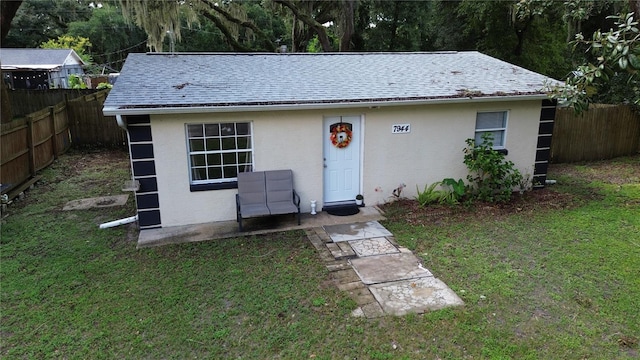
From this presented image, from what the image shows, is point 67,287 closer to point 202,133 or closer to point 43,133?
point 202,133

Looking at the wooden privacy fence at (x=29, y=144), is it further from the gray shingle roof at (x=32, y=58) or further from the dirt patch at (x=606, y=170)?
the gray shingle roof at (x=32, y=58)

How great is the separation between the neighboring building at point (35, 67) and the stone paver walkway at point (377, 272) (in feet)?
114

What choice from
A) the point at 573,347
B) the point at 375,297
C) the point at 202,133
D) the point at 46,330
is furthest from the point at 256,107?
the point at 573,347

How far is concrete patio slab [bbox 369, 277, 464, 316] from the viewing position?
5.10 metres

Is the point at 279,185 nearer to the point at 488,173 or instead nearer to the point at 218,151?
the point at 218,151

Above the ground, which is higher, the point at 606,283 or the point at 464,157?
the point at 464,157

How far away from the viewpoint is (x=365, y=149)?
335 inches

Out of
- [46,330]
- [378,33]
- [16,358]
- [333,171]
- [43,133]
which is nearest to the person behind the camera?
[16,358]

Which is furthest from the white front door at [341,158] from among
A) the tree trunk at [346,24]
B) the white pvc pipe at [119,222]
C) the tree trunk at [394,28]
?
the tree trunk at [394,28]

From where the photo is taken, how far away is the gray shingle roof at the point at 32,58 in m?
33.5

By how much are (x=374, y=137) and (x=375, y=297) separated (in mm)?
3945

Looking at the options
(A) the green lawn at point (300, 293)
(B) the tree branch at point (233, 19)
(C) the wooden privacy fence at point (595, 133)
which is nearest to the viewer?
(A) the green lawn at point (300, 293)

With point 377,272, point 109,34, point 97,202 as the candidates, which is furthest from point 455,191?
point 109,34

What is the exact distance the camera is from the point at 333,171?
8539 mm
